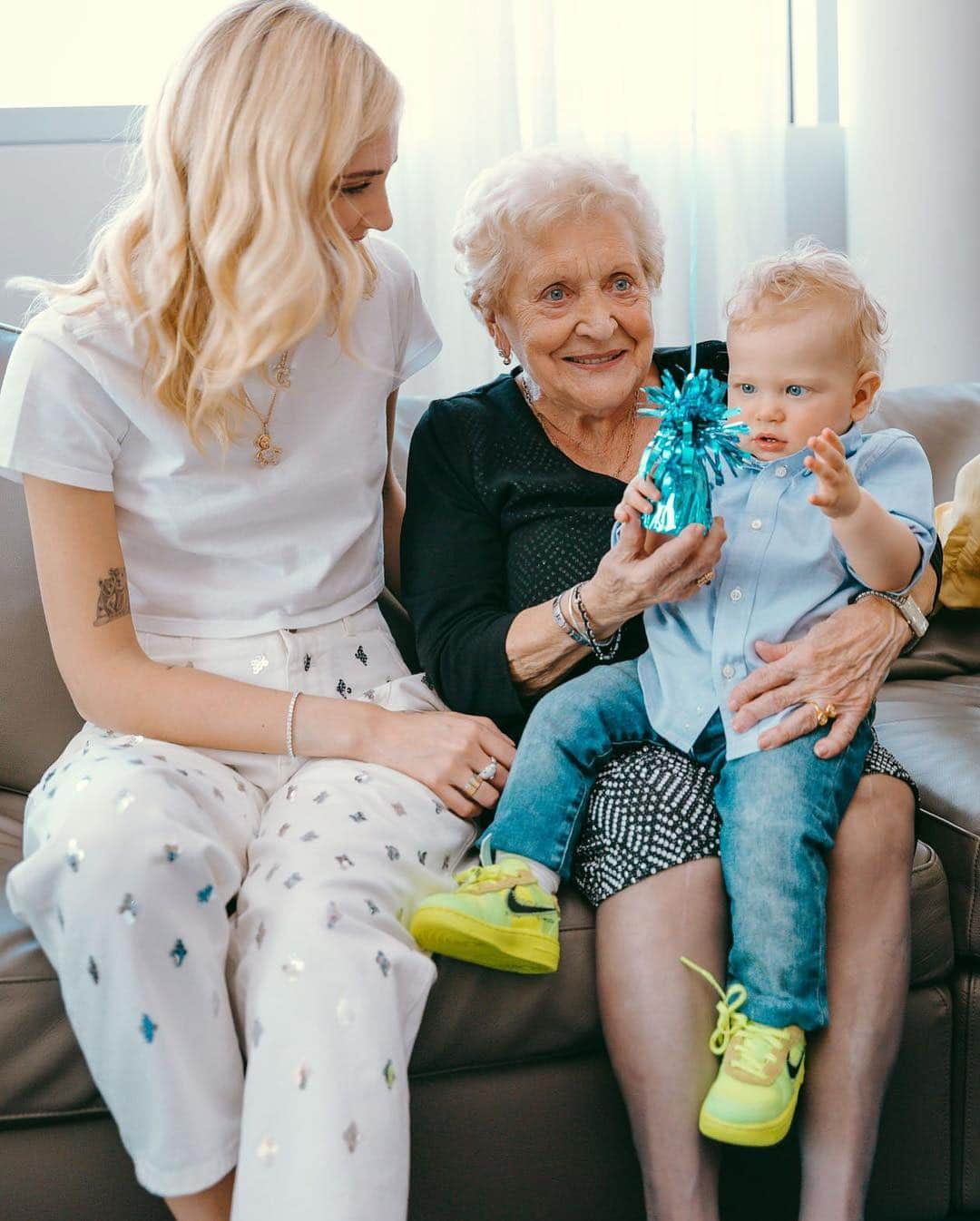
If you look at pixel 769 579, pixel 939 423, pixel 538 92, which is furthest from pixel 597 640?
pixel 538 92

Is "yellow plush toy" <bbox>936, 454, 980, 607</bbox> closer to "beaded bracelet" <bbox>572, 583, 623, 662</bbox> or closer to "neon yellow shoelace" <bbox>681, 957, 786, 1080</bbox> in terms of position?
"beaded bracelet" <bbox>572, 583, 623, 662</bbox>

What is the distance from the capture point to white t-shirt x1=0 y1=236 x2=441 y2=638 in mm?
1409

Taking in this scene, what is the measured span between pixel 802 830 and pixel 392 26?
2.17m

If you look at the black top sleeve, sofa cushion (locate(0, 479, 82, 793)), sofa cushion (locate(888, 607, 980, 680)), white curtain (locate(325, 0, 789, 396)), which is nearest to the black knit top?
the black top sleeve

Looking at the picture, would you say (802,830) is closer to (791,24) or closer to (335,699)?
(335,699)

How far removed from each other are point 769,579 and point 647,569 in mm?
146

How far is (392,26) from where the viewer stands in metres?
2.77

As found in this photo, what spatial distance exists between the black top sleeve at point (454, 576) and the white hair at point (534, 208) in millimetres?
197

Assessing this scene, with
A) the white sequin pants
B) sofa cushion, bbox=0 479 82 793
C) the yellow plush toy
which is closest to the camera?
the white sequin pants

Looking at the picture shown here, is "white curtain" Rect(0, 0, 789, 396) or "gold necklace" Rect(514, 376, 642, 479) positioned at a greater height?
"white curtain" Rect(0, 0, 789, 396)

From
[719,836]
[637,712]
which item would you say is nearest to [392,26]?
[637,712]

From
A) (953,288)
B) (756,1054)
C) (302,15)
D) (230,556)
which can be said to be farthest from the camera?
(953,288)

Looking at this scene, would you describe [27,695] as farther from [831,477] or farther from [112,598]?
[831,477]

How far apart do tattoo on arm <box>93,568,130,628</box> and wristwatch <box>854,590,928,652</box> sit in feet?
2.70
